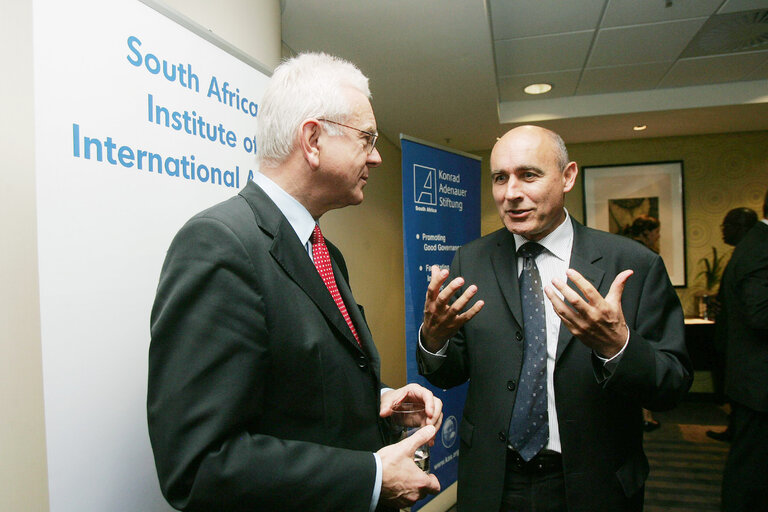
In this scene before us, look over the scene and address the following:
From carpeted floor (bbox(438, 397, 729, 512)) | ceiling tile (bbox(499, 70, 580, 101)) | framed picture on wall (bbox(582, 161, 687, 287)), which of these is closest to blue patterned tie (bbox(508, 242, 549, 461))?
carpeted floor (bbox(438, 397, 729, 512))

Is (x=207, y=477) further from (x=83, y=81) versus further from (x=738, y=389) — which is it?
(x=738, y=389)

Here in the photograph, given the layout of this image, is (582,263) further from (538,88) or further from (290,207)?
(538,88)

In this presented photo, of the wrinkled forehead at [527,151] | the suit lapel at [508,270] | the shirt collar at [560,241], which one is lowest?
the suit lapel at [508,270]

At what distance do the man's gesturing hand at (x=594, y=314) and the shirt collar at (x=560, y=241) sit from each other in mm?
366

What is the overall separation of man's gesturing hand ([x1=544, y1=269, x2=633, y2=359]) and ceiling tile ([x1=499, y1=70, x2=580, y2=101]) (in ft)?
11.2

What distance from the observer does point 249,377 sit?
0.76 m

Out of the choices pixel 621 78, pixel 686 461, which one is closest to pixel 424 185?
pixel 621 78

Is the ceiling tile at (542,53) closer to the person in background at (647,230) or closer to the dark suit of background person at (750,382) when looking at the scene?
the dark suit of background person at (750,382)

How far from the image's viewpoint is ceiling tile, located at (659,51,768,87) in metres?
3.78

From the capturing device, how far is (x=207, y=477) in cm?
71

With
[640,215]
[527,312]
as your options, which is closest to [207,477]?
[527,312]

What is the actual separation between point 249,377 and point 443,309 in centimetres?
73

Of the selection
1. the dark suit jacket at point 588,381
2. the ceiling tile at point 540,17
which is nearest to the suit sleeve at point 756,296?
the dark suit jacket at point 588,381

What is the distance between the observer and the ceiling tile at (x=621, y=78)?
3.95 meters
